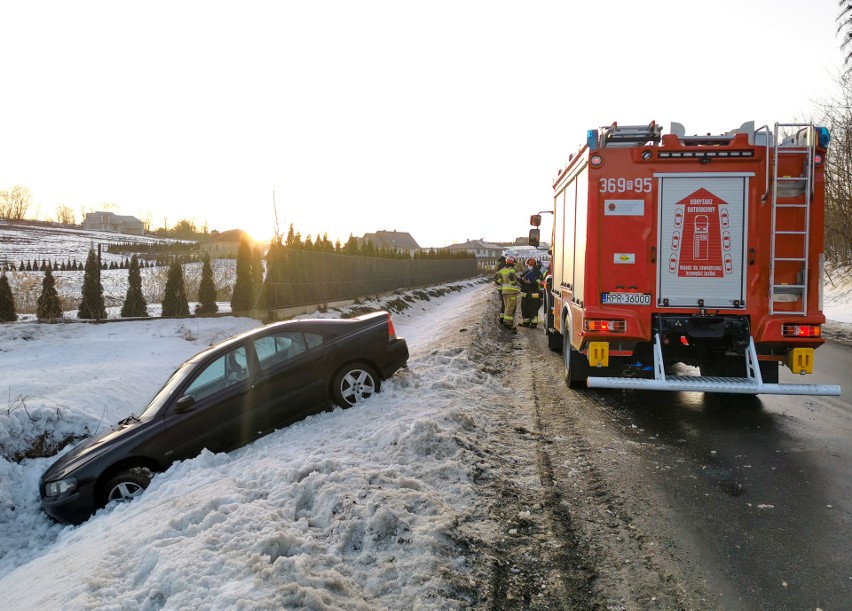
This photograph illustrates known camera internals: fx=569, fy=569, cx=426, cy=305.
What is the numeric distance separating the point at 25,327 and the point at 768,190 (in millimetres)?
13226

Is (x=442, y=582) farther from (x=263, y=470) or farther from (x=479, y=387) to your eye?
(x=479, y=387)

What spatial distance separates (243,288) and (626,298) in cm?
1171

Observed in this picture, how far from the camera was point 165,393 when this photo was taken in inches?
256

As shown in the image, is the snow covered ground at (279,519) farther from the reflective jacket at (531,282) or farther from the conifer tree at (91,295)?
the reflective jacket at (531,282)

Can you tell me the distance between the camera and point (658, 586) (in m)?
3.35

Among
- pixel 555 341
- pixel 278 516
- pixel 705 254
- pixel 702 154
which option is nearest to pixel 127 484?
pixel 278 516

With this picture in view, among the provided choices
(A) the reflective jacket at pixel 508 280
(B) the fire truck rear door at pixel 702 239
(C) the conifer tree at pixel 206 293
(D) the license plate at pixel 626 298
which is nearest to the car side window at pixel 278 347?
(D) the license plate at pixel 626 298

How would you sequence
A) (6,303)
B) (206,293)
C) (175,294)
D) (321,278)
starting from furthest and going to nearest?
(321,278) → (206,293) → (175,294) → (6,303)

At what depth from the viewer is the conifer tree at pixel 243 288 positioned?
51.5 ft

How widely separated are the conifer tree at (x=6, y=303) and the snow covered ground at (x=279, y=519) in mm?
5099

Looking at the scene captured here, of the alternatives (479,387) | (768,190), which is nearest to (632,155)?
(768,190)

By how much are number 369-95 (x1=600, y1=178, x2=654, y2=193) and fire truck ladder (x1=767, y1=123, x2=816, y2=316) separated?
1337mm

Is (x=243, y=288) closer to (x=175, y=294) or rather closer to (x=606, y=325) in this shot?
(x=175, y=294)

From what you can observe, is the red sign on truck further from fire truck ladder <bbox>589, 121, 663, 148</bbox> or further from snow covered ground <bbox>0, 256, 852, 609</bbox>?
snow covered ground <bbox>0, 256, 852, 609</bbox>
